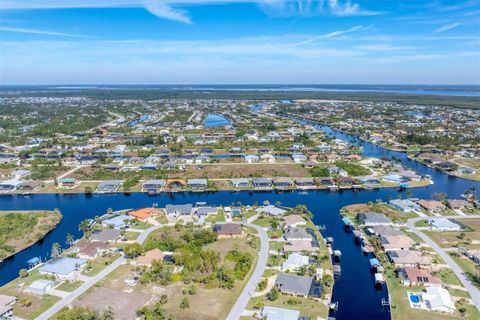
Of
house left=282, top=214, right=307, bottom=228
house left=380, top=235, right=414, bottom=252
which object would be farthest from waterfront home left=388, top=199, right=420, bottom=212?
house left=282, top=214, right=307, bottom=228

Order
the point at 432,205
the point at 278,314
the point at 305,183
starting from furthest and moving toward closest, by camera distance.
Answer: the point at 305,183 < the point at 432,205 < the point at 278,314

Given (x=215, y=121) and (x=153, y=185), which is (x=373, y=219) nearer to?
(x=153, y=185)

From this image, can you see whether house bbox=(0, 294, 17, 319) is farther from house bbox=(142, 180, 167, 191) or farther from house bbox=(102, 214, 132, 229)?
house bbox=(142, 180, 167, 191)

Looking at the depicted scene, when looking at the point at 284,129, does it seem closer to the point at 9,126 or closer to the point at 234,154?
the point at 234,154

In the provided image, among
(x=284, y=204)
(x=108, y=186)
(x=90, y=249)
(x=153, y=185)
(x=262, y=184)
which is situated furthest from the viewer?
(x=262, y=184)

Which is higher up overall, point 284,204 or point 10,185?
point 10,185

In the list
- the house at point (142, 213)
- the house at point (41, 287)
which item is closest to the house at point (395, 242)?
the house at point (142, 213)

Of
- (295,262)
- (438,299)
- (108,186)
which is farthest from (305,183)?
(438,299)
